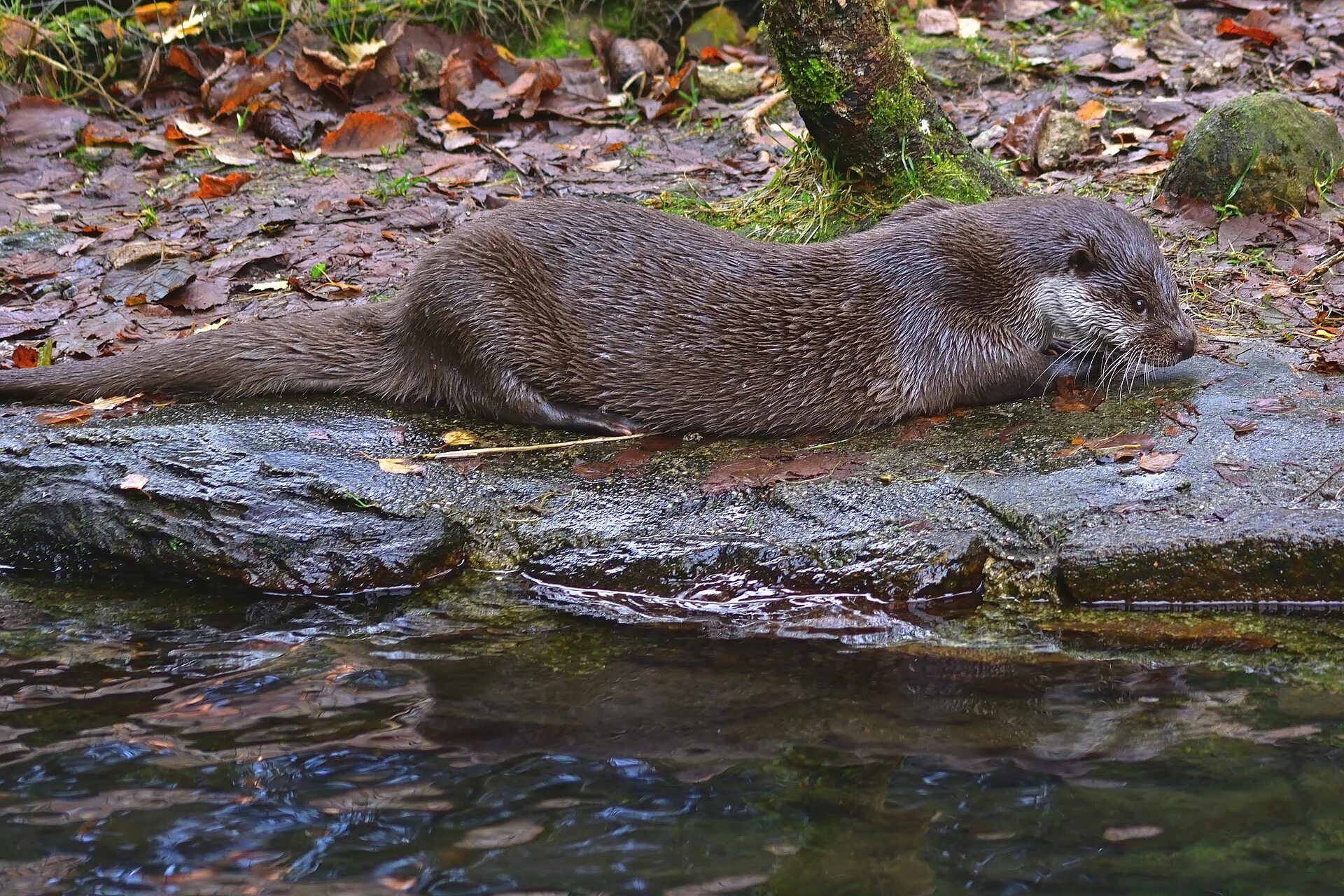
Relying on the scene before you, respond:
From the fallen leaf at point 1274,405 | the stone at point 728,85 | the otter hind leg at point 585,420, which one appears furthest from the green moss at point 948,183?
the stone at point 728,85

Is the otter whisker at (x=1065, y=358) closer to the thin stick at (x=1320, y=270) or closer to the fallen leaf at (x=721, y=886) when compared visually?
the thin stick at (x=1320, y=270)

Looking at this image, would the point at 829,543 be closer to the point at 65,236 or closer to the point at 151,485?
the point at 151,485

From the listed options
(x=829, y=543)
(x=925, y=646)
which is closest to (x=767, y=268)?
(x=829, y=543)

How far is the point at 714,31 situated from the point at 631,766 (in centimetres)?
510

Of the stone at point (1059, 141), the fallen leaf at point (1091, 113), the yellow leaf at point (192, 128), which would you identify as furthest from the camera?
the yellow leaf at point (192, 128)

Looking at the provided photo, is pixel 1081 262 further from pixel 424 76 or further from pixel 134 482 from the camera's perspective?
pixel 424 76

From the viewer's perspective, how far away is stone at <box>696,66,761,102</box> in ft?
19.8

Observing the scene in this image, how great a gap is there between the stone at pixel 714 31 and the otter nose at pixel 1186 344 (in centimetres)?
386

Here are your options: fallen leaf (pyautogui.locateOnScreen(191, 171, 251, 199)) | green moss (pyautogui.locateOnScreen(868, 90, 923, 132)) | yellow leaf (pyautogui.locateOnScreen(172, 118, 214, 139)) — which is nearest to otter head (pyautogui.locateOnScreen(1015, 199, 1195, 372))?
green moss (pyautogui.locateOnScreen(868, 90, 923, 132))

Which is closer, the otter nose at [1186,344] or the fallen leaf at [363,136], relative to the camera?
the otter nose at [1186,344]

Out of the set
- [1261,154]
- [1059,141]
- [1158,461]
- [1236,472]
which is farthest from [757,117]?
[1236,472]

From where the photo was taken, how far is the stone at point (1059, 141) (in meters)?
4.89

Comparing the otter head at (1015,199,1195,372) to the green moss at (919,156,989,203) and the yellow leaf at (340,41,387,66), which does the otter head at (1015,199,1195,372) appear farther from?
the yellow leaf at (340,41,387,66)

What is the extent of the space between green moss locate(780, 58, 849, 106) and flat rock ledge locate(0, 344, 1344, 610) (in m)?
1.22
